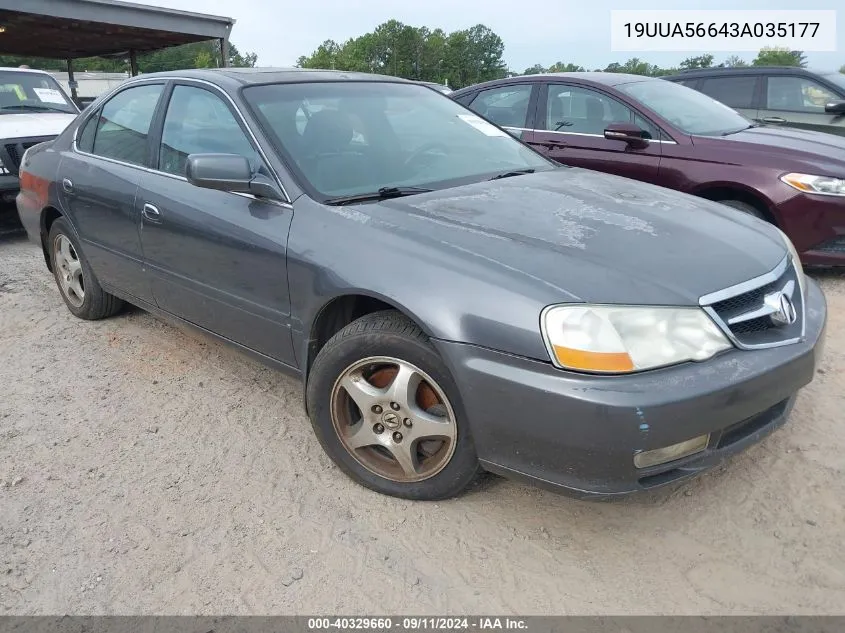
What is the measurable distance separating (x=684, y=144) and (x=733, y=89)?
11.2 feet

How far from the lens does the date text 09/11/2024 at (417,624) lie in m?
2.00

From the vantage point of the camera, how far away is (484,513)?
8.14 ft

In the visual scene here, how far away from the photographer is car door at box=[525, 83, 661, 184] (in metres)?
5.27

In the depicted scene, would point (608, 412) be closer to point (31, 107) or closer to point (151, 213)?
point (151, 213)

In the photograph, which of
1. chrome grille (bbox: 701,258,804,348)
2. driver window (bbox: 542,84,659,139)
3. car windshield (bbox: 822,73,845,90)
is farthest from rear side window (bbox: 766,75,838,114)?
chrome grille (bbox: 701,258,804,348)

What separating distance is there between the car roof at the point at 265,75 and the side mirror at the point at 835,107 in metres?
5.49

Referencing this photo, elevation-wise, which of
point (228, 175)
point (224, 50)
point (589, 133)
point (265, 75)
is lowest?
point (589, 133)

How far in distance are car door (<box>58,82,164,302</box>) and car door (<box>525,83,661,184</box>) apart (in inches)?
134

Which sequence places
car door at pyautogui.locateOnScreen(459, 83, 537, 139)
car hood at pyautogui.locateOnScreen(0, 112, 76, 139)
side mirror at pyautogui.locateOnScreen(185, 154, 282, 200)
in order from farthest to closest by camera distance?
car hood at pyautogui.locateOnScreen(0, 112, 76, 139), car door at pyautogui.locateOnScreen(459, 83, 537, 139), side mirror at pyautogui.locateOnScreen(185, 154, 282, 200)

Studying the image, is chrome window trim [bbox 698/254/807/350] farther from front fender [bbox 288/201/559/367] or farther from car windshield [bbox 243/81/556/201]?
car windshield [bbox 243/81/556/201]

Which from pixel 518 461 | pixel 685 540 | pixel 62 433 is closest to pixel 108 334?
pixel 62 433

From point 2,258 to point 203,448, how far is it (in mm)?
4371

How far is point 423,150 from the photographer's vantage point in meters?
3.19

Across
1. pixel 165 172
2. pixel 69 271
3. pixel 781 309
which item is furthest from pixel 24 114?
pixel 781 309
